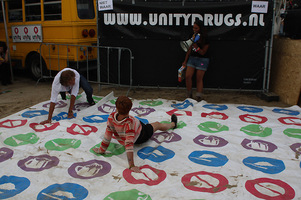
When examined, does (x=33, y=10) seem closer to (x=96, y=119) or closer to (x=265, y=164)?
(x=96, y=119)

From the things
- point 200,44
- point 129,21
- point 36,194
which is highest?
point 129,21

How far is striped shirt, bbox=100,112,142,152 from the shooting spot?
321 centimetres

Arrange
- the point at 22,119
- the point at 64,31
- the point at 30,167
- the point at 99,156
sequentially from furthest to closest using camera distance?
the point at 64,31, the point at 22,119, the point at 99,156, the point at 30,167

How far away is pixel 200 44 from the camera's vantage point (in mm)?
5773

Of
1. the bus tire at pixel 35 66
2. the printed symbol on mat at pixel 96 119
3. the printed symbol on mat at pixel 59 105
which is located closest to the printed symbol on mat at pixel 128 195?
the printed symbol on mat at pixel 96 119

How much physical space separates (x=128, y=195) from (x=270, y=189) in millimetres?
1409

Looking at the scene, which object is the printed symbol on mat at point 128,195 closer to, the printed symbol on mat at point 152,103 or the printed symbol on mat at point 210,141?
the printed symbol on mat at point 210,141

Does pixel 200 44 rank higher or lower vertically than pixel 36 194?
higher

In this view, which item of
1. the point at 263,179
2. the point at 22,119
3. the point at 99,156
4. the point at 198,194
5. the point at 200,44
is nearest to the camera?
the point at 198,194

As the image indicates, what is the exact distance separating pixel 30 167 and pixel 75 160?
505mm

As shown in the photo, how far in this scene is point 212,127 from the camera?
14.8 feet

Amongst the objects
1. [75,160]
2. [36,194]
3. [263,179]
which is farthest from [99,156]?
[263,179]

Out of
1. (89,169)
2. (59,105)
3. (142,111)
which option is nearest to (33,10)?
(59,105)

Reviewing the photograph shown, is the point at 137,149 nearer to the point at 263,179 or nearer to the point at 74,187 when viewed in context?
the point at 74,187
